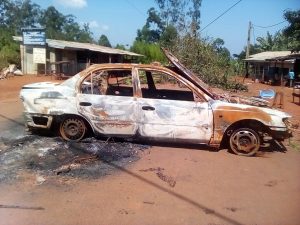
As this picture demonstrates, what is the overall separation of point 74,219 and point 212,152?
357cm

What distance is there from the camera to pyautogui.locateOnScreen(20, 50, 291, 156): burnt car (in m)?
7.01

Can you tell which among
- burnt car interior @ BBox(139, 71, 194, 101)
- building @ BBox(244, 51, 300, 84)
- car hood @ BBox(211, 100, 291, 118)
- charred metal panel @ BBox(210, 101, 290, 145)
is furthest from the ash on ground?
building @ BBox(244, 51, 300, 84)

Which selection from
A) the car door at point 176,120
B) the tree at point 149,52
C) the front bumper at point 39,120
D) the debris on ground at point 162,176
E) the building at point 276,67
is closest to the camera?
the debris on ground at point 162,176

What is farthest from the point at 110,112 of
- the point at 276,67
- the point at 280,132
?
the point at 276,67

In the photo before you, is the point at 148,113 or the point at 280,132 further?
the point at 280,132

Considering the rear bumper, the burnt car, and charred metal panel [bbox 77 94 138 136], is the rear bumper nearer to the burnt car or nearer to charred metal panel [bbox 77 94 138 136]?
the burnt car

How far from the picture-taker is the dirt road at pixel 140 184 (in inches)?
177

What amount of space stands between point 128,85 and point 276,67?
3446 cm

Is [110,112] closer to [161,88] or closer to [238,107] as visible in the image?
[161,88]

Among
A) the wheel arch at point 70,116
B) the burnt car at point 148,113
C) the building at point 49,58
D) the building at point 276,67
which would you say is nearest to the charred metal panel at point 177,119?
the burnt car at point 148,113

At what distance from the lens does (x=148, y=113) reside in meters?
7.02

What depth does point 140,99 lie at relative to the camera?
7.11 meters

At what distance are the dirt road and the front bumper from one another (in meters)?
0.25

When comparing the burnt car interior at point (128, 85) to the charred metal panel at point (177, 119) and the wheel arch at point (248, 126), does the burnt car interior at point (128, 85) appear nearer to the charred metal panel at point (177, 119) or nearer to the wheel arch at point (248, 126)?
the charred metal panel at point (177, 119)
